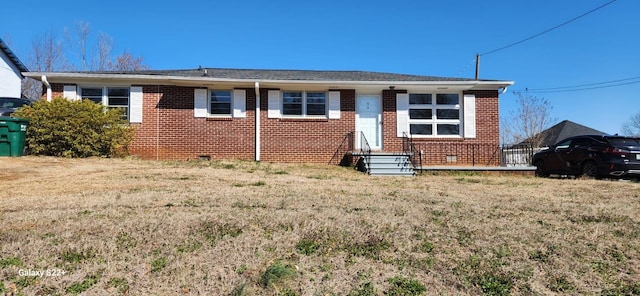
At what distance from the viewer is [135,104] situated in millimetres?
13094

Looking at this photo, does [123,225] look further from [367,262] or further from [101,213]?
[367,262]

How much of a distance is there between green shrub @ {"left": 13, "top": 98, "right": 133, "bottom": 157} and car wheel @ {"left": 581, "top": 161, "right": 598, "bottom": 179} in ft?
44.5

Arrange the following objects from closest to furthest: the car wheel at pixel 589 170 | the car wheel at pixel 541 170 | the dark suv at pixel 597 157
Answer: the dark suv at pixel 597 157 < the car wheel at pixel 589 170 < the car wheel at pixel 541 170

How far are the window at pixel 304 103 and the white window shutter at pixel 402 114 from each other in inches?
101

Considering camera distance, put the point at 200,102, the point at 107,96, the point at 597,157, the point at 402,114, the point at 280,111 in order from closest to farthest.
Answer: the point at 597,157 < the point at 107,96 < the point at 200,102 < the point at 280,111 < the point at 402,114

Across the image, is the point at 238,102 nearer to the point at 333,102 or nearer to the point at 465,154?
the point at 333,102

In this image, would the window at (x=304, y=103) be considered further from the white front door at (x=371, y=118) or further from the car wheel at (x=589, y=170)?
the car wheel at (x=589, y=170)

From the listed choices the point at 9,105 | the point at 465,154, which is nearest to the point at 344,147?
the point at 465,154

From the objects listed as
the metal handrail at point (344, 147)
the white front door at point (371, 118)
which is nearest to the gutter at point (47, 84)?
the metal handrail at point (344, 147)

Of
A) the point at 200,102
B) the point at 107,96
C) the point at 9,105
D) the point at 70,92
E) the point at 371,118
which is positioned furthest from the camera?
the point at 371,118

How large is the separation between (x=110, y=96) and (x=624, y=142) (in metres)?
15.4

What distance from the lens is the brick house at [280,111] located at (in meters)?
13.2

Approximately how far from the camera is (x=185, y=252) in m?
3.52

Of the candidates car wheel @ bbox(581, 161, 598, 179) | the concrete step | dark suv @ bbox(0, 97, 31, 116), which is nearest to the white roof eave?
dark suv @ bbox(0, 97, 31, 116)
